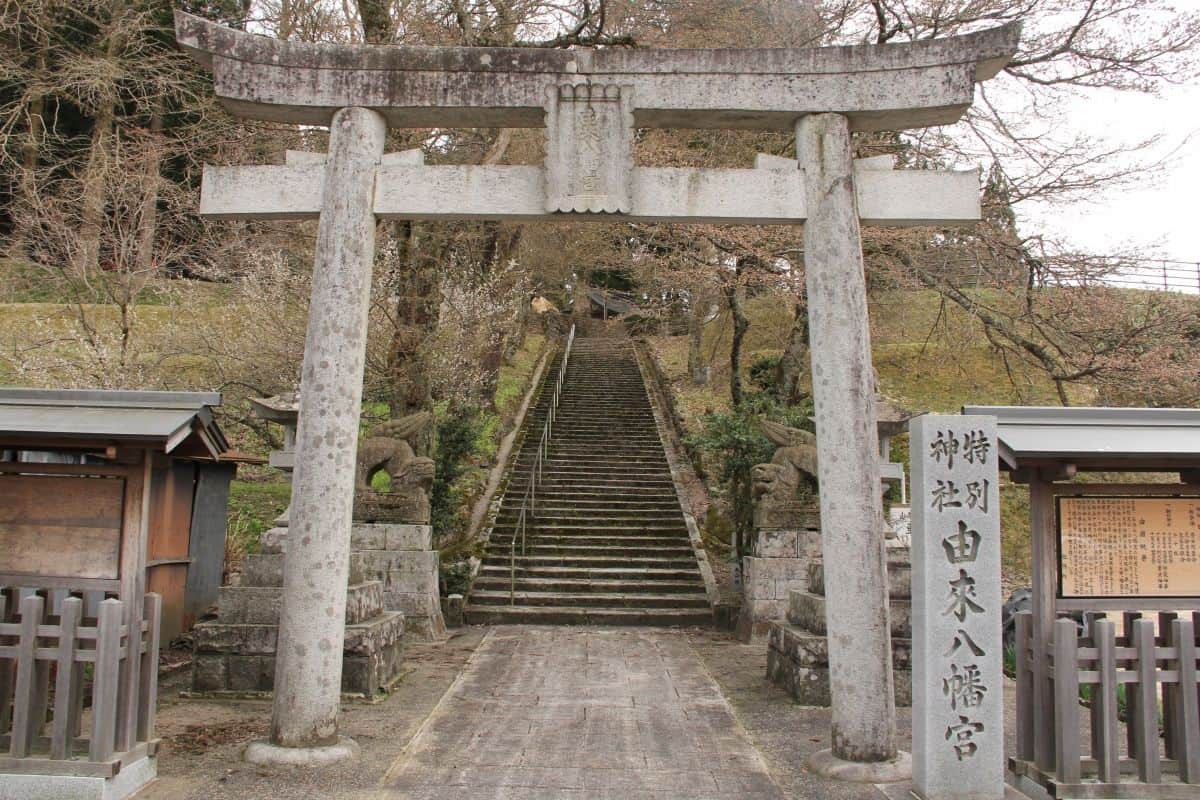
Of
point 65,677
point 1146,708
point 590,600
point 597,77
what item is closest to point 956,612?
point 1146,708

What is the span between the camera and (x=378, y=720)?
6.82 m

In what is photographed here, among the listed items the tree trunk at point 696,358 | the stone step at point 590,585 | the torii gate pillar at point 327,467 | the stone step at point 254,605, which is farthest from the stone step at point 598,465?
the torii gate pillar at point 327,467

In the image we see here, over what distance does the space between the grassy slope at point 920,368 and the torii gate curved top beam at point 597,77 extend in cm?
800

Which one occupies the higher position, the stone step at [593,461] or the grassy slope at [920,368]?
the grassy slope at [920,368]

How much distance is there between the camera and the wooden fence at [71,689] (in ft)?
15.3

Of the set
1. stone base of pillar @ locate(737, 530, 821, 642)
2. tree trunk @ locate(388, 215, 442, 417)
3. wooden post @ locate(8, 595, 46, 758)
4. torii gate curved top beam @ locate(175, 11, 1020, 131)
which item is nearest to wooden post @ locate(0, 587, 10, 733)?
wooden post @ locate(8, 595, 46, 758)

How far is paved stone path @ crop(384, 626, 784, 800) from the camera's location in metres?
5.29

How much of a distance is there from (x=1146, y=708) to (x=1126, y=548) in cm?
93

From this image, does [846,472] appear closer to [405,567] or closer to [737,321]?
[405,567]

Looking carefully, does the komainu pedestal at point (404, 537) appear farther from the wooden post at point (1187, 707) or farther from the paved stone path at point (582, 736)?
the wooden post at point (1187, 707)

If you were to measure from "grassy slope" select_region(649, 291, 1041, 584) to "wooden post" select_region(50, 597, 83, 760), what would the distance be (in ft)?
40.1

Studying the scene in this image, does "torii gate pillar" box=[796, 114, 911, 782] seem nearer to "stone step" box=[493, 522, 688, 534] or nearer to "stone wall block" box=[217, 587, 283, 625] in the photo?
"stone wall block" box=[217, 587, 283, 625]

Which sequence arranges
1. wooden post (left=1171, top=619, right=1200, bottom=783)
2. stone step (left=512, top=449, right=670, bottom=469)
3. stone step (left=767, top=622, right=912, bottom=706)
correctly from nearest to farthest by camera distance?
wooden post (left=1171, top=619, right=1200, bottom=783)
stone step (left=767, top=622, right=912, bottom=706)
stone step (left=512, top=449, right=670, bottom=469)

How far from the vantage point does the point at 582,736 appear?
645 cm
